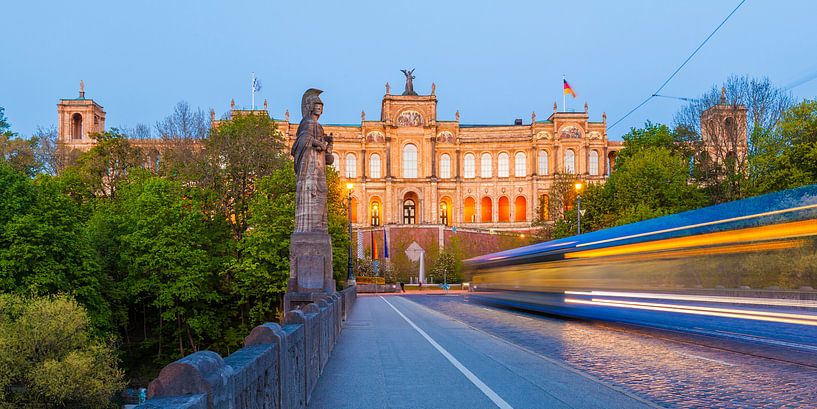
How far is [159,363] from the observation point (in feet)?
141

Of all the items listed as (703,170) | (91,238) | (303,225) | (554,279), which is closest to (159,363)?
(91,238)

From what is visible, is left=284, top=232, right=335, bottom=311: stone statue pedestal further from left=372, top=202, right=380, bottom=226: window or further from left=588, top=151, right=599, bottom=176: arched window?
left=588, top=151, right=599, bottom=176: arched window

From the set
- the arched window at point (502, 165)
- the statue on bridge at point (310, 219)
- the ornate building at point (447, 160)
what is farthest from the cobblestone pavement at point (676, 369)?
the arched window at point (502, 165)

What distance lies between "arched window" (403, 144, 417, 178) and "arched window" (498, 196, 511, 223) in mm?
13894

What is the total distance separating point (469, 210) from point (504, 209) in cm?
535

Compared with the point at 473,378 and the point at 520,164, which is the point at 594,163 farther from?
the point at 473,378

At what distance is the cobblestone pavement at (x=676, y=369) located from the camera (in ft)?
31.2

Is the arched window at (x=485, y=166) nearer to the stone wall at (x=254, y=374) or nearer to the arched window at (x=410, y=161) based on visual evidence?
the arched window at (x=410, y=161)

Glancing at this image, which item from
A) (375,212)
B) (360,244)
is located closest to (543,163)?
(375,212)

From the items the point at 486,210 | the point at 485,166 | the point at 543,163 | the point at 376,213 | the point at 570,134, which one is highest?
the point at 570,134

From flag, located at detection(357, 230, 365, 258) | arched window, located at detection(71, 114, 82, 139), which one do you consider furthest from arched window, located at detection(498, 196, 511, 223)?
arched window, located at detection(71, 114, 82, 139)

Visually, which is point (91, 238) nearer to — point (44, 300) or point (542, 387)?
point (44, 300)

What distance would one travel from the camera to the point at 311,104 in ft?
79.5

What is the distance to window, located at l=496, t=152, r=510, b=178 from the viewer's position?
107 m
